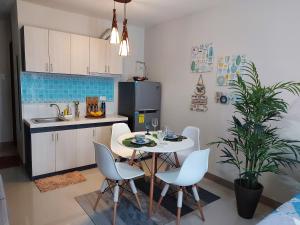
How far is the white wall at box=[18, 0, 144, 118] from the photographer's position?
3268 millimetres

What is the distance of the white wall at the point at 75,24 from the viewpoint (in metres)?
3.27

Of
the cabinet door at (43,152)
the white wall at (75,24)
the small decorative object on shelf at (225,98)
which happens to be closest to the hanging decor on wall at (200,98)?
the small decorative object on shelf at (225,98)

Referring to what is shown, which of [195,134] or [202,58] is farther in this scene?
[202,58]

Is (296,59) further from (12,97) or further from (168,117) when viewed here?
(12,97)

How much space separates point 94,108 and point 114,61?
0.94m

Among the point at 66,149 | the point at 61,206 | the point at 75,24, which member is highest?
the point at 75,24

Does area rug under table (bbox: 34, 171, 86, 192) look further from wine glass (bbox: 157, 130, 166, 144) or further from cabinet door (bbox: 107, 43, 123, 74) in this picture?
cabinet door (bbox: 107, 43, 123, 74)

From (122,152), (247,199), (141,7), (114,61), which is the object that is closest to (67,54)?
(114,61)

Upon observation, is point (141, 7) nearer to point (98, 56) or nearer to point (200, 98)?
point (98, 56)

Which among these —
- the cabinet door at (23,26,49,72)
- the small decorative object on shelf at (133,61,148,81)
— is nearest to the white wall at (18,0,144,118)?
the small decorative object on shelf at (133,61,148,81)

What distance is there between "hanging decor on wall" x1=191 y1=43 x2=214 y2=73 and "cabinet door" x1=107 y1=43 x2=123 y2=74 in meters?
1.33

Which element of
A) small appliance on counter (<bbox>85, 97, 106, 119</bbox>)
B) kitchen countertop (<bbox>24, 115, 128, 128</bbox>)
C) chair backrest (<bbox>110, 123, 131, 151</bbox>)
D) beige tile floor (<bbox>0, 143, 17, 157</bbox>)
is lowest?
beige tile floor (<bbox>0, 143, 17, 157</bbox>)

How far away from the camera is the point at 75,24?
3.70m

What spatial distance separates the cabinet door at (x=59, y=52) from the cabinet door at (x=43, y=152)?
1.01 meters
